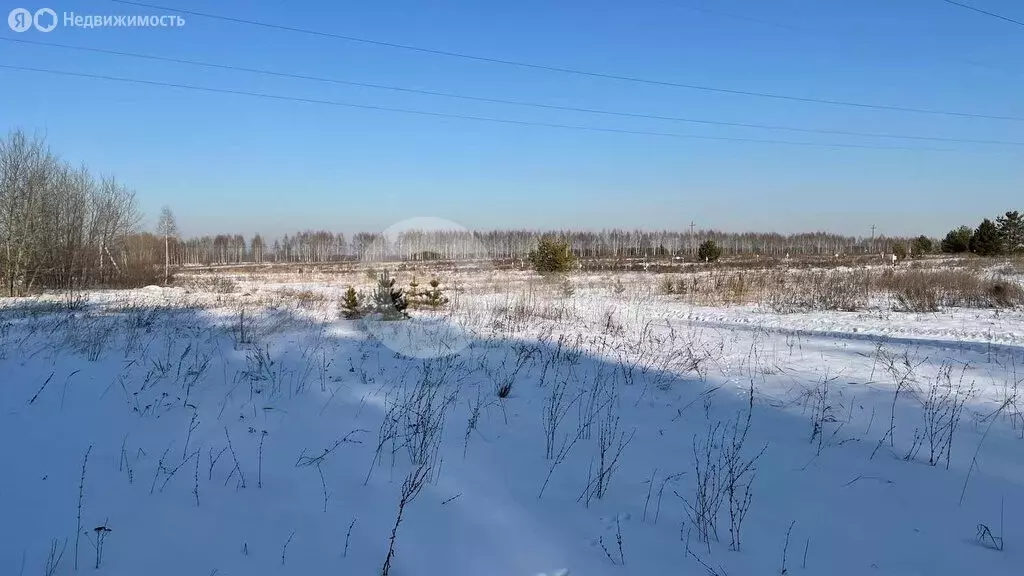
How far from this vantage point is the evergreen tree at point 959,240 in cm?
5231

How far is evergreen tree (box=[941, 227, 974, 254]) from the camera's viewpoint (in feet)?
172

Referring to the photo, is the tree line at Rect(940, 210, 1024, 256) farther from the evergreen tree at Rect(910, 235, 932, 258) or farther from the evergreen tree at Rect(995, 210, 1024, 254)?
the evergreen tree at Rect(910, 235, 932, 258)

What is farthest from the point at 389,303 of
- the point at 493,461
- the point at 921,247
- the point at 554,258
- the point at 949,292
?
the point at 921,247

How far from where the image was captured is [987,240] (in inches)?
1716

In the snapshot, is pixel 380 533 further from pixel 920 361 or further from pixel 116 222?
pixel 116 222

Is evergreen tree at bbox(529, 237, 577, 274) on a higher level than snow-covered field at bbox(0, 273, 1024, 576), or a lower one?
higher

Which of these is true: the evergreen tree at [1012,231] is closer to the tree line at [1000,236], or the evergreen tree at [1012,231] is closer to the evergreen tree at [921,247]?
the tree line at [1000,236]

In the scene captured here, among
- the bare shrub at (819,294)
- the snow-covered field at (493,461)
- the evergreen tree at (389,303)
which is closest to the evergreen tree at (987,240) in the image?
the bare shrub at (819,294)

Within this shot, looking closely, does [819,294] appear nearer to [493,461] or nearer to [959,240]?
[493,461]

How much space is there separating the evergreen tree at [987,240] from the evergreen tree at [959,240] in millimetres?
6328

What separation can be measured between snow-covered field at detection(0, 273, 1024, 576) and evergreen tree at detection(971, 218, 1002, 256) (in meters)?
48.4

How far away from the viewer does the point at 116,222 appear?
2991 centimetres

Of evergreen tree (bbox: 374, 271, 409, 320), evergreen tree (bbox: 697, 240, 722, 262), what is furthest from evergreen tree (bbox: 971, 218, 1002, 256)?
evergreen tree (bbox: 374, 271, 409, 320)

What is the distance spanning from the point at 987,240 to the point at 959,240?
1137cm
